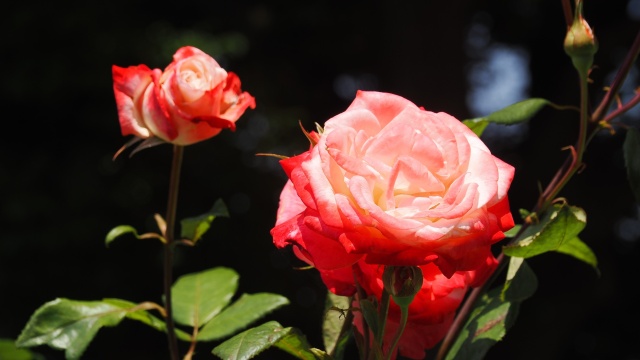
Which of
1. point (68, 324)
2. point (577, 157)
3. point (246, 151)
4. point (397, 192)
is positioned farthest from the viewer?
point (246, 151)

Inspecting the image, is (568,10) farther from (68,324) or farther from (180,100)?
(68,324)

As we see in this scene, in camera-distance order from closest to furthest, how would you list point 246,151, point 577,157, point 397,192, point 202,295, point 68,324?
1. point 397,192
2. point 577,157
3. point 68,324
4. point 202,295
5. point 246,151

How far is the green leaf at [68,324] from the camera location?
1.81 ft

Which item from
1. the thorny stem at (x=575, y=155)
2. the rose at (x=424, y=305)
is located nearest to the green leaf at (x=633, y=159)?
the thorny stem at (x=575, y=155)

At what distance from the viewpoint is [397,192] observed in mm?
350

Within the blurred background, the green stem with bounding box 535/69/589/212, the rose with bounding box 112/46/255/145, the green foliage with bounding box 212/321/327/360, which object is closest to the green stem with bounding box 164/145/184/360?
the rose with bounding box 112/46/255/145

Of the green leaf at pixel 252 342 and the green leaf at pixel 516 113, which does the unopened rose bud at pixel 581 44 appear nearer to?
the green leaf at pixel 516 113

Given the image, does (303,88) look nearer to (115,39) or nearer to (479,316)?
(115,39)

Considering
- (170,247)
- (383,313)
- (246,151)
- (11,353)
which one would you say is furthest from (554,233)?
(246,151)

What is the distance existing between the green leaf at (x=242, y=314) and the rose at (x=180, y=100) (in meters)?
0.13

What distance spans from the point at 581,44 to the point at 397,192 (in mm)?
184

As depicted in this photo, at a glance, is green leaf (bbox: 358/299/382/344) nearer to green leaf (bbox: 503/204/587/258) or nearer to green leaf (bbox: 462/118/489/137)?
green leaf (bbox: 503/204/587/258)

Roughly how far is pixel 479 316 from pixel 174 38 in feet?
8.21

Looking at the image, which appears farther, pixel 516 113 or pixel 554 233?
pixel 516 113
